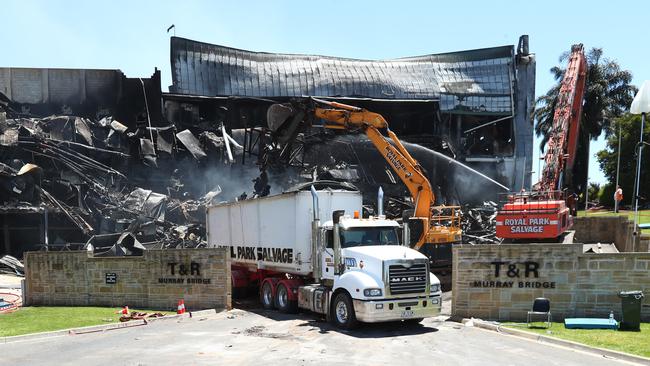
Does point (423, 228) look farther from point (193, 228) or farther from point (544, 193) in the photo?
point (193, 228)

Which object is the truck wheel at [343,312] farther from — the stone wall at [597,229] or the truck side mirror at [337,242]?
the stone wall at [597,229]

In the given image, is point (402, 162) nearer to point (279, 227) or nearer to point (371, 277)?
point (279, 227)

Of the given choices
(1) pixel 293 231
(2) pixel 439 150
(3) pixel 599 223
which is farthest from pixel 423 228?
(2) pixel 439 150

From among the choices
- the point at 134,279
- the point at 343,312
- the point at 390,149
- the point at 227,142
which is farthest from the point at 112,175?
the point at 343,312

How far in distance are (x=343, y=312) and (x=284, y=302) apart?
3271mm

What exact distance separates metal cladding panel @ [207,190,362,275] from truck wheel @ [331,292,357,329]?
6.08 feet

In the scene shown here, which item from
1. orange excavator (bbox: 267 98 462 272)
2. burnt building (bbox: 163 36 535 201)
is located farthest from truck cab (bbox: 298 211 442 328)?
burnt building (bbox: 163 36 535 201)

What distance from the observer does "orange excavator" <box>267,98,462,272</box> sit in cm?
2019

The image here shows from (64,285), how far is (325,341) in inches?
436

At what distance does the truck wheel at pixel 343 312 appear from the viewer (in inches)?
527

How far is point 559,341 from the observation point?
11.5 metres

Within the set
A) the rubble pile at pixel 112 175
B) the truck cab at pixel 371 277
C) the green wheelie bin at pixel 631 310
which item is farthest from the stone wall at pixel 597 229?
the rubble pile at pixel 112 175

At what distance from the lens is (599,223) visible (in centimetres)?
3033

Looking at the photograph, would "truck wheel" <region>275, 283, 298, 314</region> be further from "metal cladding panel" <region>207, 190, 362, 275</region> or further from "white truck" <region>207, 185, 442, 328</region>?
Answer: "metal cladding panel" <region>207, 190, 362, 275</region>
